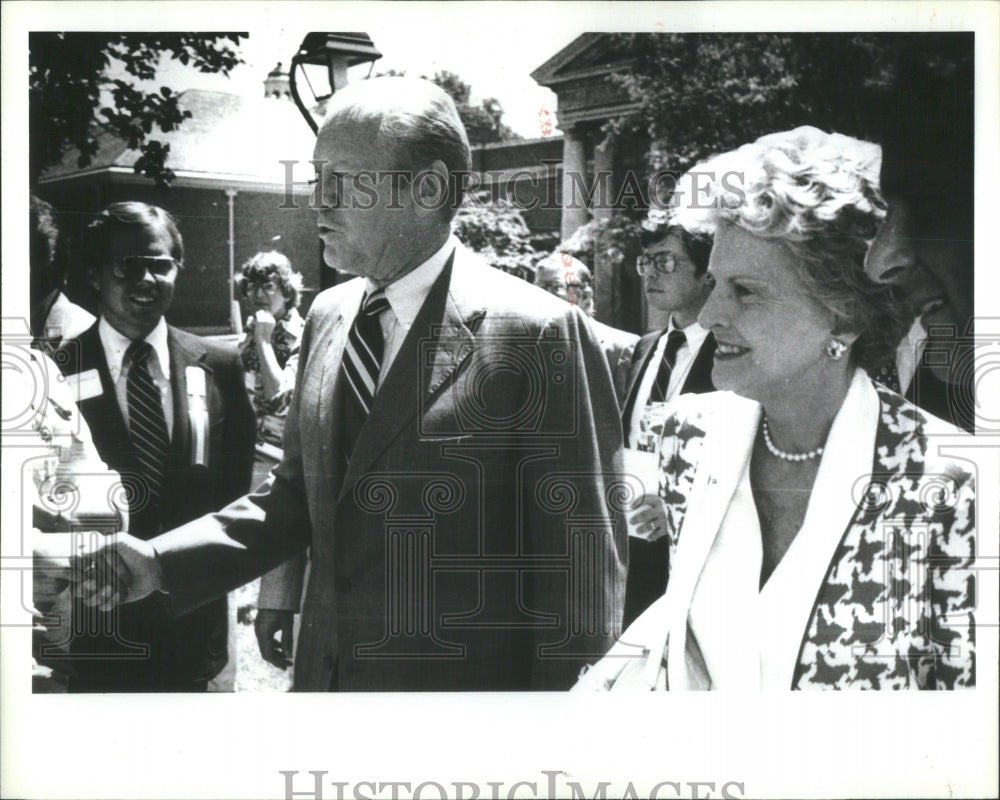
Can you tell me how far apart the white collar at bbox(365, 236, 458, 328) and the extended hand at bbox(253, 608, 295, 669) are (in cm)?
118

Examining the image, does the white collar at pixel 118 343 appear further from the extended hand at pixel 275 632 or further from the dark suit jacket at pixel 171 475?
the extended hand at pixel 275 632

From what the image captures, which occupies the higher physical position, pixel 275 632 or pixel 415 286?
pixel 415 286

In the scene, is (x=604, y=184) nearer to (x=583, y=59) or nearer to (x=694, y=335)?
(x=583, y=59)

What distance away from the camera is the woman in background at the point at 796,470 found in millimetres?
4750

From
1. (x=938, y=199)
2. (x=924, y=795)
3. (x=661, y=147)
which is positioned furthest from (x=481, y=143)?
(x=924, y=795)

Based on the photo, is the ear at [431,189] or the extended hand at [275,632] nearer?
the ear at [431,189]

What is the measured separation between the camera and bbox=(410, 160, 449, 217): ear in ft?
15.5

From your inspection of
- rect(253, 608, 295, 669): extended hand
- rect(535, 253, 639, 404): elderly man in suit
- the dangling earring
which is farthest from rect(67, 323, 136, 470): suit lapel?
the dangling earring

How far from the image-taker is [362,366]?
15.6 ft

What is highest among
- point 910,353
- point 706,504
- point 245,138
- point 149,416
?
point 245,138

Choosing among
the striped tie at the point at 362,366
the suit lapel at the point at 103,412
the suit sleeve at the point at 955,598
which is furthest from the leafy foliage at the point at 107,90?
the suit sleeve at the point at 955,598

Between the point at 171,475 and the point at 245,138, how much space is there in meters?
1.28

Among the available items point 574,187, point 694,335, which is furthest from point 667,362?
point 574,187

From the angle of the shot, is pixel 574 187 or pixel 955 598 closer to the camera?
pixel 574 187
